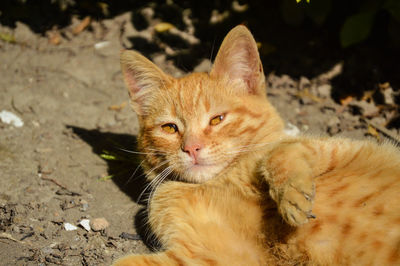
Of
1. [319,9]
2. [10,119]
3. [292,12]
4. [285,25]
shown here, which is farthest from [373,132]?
[10,119]

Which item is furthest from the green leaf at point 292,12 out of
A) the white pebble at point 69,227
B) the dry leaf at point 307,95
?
the white pebble at point 69,227

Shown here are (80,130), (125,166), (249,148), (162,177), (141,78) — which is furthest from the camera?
(80,130)

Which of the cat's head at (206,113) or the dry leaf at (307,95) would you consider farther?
the dry leaf at (307,95)

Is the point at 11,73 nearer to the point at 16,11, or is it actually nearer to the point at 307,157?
the point at 16,11

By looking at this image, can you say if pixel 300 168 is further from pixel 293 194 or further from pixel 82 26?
pixel 82 26

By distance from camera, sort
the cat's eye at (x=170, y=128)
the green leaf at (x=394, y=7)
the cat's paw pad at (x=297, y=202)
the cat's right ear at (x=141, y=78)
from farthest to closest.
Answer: the green leaf at (x=394, y=7)
the cat's right ear at (x=141, y=78)
the cat's eye at (x=170, y=128)
the cat's paw pad at (x=297, y=202)

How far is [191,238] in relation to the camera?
106 inches

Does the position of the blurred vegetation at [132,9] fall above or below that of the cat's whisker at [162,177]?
above

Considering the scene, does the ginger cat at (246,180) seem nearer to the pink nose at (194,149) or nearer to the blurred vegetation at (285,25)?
the pink nose at (194,149)

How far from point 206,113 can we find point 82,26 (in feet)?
11.1

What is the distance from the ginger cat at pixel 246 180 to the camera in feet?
8.10

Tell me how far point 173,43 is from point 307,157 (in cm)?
338

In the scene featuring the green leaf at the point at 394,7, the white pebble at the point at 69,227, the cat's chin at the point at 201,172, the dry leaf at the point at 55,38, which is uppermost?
the green leaf at the point at 394,7

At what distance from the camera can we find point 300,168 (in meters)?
2.54
